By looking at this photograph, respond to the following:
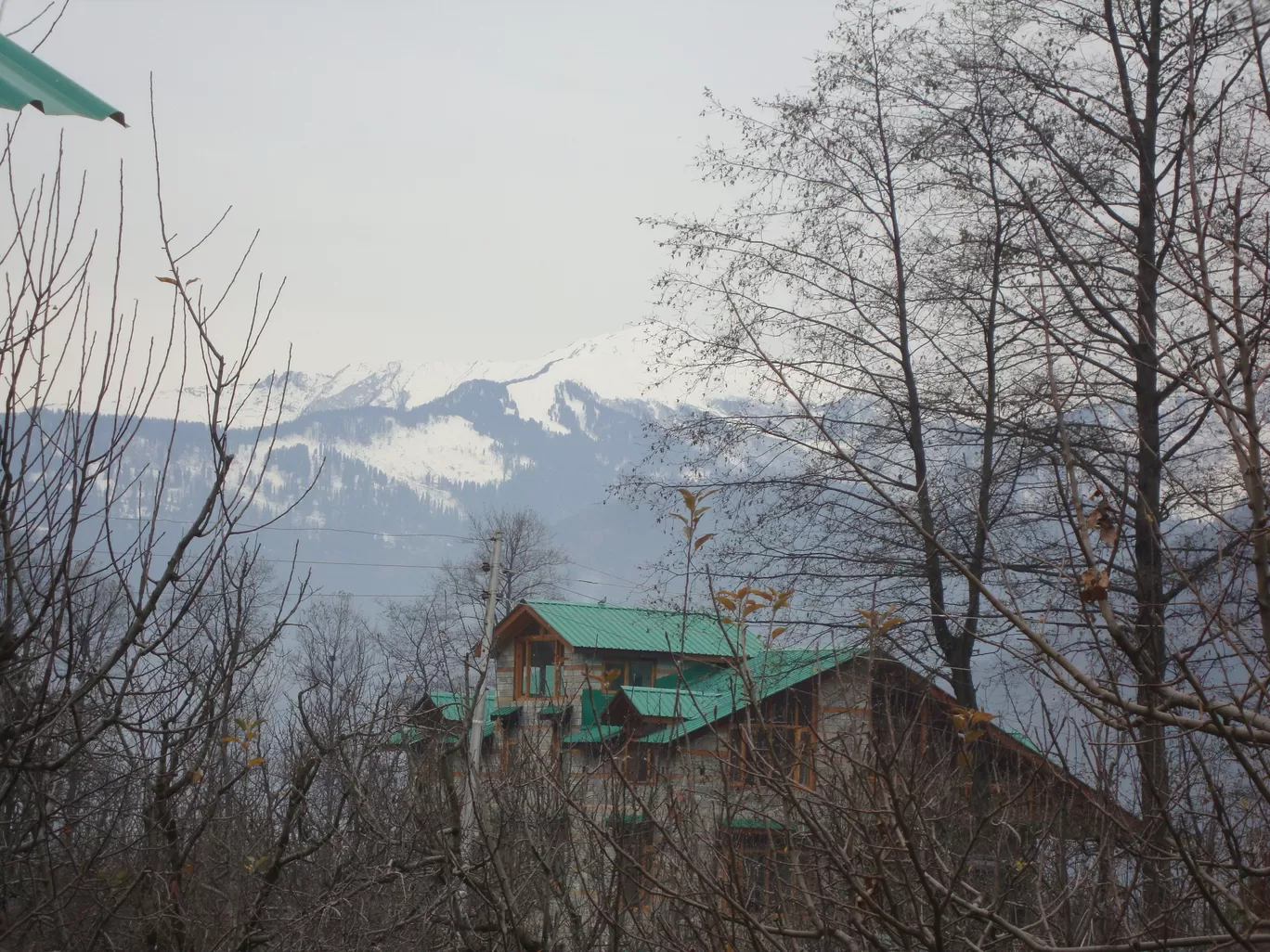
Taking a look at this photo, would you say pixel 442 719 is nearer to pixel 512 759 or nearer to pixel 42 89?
pixel 512 759

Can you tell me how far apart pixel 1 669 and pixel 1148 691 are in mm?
3057

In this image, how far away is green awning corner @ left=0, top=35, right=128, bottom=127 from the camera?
2.77 m

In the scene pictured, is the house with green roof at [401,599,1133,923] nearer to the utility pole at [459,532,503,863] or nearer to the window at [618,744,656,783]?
the window at [618,744,656,783]

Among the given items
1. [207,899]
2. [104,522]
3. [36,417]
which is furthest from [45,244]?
[207,899]

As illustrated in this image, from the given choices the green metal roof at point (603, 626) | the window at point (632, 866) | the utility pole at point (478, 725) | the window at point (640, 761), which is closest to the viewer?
the window at point (632, 866)

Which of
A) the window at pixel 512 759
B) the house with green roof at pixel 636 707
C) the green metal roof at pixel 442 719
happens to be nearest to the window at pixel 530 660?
the house with green roof at pixel 636 707

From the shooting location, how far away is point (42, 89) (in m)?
2.85

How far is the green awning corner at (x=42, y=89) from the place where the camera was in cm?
277

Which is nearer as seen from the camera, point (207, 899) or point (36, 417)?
point (36, 417)

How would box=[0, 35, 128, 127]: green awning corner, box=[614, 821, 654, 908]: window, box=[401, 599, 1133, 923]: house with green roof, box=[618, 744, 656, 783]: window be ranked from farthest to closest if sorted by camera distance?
box=[401, 599, 1133, 923]: house with green roof, box=[618, 744, 656, 783]: window, box=[614, 821, 654, 908]: window, box=[0, 35, 128, 127]: green awning corner

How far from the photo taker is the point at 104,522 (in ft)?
12.5

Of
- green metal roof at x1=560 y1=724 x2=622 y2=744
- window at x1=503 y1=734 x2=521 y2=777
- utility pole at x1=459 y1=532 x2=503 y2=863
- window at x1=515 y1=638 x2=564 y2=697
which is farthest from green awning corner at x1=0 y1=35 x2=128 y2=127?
window at x1=515 y1=638 x2=564 y2=697

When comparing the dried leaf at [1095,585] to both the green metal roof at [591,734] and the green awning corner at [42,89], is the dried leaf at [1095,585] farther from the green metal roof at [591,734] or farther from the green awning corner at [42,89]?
the green awning corner at [42,89]

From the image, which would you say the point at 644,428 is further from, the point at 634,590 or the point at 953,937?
the point at 953,937
